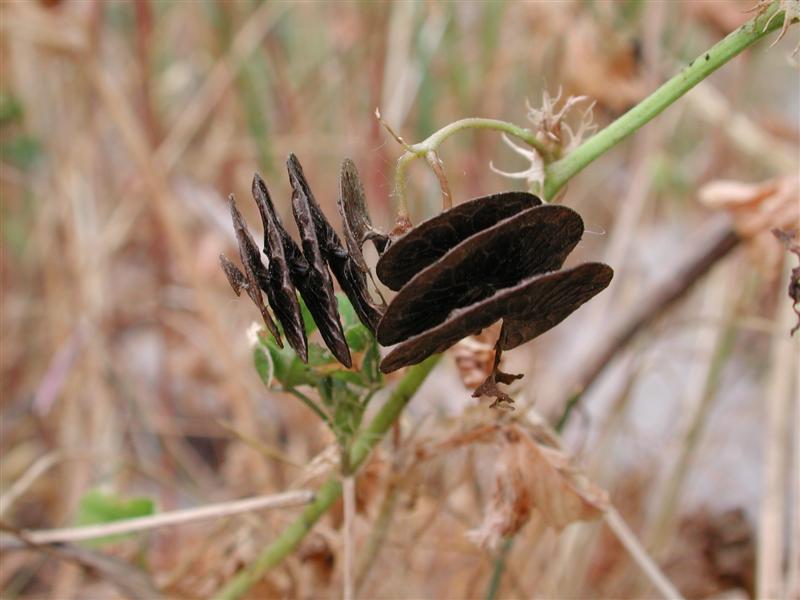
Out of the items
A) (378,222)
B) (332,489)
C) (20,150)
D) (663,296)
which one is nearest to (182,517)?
(332,489)

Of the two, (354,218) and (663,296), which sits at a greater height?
(663,296)

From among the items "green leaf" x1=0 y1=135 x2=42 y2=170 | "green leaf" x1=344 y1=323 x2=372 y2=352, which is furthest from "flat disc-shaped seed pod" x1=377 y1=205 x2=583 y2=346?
"green leaf" x1=0 y1=135 x2=42 y2=170

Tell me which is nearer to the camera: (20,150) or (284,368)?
(284,368)

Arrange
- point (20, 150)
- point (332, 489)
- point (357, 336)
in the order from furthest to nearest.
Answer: point (20, 150)
point (332, 489)
point (357, 336)

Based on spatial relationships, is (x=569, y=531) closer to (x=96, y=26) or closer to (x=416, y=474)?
(x=416, y=474)

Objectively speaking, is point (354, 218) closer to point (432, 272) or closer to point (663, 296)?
point (432, 272)

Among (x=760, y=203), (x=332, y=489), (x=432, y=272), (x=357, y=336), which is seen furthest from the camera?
(x=760, y=203)

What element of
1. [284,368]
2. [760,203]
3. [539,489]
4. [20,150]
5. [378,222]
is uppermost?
[20,150]

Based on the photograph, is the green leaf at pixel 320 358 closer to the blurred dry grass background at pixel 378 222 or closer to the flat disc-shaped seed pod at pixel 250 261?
the flat disc-shaped seed pod at pixel 250 261
